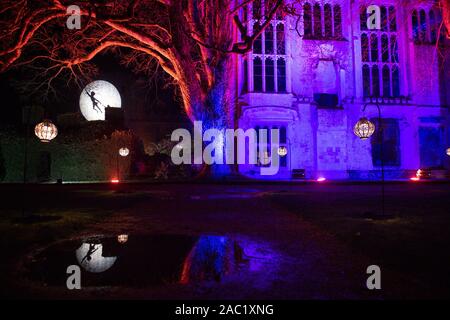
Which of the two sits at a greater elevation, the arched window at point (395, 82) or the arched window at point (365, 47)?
the arched window at point (365, 47)

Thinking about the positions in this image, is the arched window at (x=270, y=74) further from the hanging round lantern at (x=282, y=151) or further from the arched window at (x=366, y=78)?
the arched window at (x=366, y=78)

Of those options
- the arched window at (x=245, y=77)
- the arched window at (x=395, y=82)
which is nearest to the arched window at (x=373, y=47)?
the arched window at (x=395, y=82)

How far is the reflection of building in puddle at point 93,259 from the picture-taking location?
9.52ft

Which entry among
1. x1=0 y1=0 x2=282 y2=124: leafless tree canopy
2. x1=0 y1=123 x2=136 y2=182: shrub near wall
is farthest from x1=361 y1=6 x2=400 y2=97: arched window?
x1=0 y1=123 x2=136 y2=182: shrub near wall

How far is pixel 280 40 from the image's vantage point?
71.8 ft

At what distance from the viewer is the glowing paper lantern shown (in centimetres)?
2403

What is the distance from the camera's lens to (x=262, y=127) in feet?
69.7

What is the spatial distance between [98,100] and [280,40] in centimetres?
1406

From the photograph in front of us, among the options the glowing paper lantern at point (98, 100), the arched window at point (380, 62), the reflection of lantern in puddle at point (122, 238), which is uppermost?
the arched window at point (380, 62)

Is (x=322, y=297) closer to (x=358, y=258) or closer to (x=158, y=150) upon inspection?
(x=358, y=258)

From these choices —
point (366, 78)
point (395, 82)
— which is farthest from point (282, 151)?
point (395, 82)

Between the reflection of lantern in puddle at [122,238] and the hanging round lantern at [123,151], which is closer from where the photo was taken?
the reflection of lantern in puddle at [122,238]

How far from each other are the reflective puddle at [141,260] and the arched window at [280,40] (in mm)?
20176
